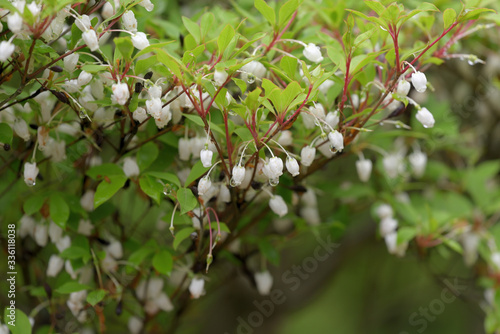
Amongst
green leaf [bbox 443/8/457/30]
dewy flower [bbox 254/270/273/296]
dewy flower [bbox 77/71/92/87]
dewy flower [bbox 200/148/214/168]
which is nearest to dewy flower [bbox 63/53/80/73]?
dewy flower [bbox 77/71/92/87]

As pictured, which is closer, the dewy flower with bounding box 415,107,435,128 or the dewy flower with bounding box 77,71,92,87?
the dewy flower with bounding box 77,71,92,87

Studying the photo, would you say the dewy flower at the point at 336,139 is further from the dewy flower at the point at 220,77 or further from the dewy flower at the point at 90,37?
the dewy flower at the point at 90,37

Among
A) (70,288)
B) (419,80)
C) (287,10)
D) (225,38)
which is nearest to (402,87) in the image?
(419,80)

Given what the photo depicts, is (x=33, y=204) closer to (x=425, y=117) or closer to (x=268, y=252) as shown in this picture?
(x=268, y=252)

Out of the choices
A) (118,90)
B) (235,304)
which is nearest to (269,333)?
(235,304)

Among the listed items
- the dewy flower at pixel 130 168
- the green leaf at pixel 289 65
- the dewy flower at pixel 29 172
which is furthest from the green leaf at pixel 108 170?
the green leaf at pixel 289 65

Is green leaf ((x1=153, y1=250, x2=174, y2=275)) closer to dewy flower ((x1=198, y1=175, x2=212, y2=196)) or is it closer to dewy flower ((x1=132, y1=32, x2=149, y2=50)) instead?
dewy flower ((x1=198, y1=175, x2=212, y2=196))

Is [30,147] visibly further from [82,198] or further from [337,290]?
[337,290]
